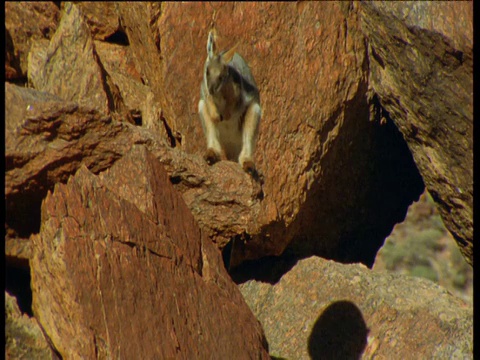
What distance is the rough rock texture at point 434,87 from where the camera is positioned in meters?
8.51

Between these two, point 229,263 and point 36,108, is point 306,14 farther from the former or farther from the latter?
point 36,108

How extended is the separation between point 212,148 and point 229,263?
1849 mm

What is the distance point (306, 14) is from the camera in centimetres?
1003

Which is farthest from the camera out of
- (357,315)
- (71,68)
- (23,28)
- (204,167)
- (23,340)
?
(23,28)

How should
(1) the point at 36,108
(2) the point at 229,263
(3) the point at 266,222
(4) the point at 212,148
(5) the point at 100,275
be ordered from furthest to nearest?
(2) the point at 229,263
(3) the point at 266,222
(4) the point at 212,148
(1) the point at 36,108
(5) the point at 100,275

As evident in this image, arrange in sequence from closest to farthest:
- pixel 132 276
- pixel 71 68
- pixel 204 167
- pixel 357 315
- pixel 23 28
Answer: pixel 132 276, pixel 204 167, pixel 71 68, pixel 357 315, pixel 23 28

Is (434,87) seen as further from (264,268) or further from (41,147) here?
(41,147)

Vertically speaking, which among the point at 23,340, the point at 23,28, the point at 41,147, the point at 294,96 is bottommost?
the point at 23,340

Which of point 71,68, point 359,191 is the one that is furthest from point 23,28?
point 359,191

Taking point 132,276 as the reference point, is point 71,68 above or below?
above

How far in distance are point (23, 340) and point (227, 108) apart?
→ 12.0 ft

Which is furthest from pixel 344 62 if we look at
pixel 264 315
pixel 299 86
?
pixel 264 315

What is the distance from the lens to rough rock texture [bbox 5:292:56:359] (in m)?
5.89

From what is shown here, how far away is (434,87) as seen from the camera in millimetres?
8797
